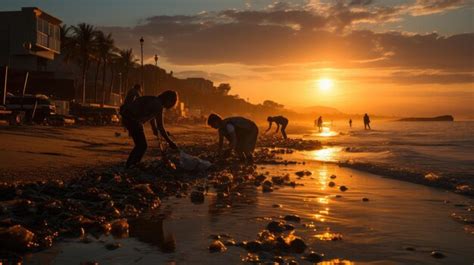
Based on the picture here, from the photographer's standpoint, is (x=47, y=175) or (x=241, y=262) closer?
(x=241, y=262)

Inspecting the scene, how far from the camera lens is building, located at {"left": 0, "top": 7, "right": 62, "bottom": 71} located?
41.2m

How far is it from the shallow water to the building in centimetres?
4006

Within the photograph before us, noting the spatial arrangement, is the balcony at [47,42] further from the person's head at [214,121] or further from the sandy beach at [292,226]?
the person's head at [214,121]

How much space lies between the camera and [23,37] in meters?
42.1

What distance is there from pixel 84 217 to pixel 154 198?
5.98ft

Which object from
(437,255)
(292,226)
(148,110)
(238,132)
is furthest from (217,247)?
(238,132)

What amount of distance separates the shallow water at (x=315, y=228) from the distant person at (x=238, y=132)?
2.67m

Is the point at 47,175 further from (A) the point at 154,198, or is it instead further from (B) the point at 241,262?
(B) the point at 241,262

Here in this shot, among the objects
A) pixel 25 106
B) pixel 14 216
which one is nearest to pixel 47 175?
pixel 14 216

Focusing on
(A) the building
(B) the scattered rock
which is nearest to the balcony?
(A) the building

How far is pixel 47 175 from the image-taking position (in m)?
8.13

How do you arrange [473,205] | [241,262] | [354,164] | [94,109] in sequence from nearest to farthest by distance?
[241,262] → [473,205] → [354,164] → [94,109]

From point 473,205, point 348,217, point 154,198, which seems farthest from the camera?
point 473,205

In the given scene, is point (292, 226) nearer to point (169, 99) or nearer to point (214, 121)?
point (169, 99)
